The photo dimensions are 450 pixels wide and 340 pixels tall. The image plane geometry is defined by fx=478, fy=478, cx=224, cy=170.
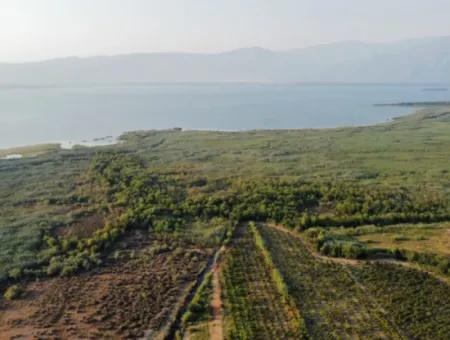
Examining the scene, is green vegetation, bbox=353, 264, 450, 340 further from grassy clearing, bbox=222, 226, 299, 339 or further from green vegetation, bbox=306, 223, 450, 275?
grassy clearing, bbox=222, 226, 299, 339

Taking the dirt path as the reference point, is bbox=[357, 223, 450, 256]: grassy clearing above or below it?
above

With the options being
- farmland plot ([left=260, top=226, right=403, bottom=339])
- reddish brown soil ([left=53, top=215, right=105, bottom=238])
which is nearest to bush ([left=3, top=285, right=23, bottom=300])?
reddish brown soil ([left=53, top=215, right=105, bottom=238])

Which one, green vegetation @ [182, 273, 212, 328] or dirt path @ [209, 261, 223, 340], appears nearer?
dirt path @ [209, 261, 223, 340]

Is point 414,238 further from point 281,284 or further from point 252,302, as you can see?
point 252,302

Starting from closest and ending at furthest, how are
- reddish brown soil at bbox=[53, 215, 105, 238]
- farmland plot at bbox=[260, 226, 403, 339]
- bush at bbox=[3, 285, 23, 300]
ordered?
farmland plot at bbox=[260, 226, 403, 339] < bush at bbox=[3, 285, 23, 300] < reddish brown soil at bbox=[53, 215, 105, 238]

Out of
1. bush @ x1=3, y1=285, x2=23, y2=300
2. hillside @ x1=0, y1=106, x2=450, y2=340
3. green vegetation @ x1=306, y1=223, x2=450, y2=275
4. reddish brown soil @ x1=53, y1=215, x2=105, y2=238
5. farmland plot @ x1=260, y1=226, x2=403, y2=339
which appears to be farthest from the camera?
reddish brown soil @ x1=53, y1=215, x2=105, y2=238

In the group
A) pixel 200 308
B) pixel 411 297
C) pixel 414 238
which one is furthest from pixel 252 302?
pixel 414 238

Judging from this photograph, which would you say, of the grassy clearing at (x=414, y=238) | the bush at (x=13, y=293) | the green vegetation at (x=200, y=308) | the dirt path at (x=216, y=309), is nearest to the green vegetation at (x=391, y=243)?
the grassy clearing at (x=414, y=238)
